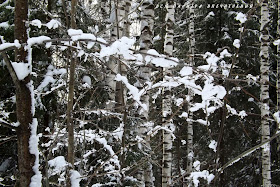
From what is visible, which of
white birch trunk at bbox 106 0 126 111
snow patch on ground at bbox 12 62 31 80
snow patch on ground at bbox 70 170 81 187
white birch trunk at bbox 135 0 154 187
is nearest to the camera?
snow patch on ground at bbox 12 62 31 80

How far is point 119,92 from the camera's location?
2465 millimetres

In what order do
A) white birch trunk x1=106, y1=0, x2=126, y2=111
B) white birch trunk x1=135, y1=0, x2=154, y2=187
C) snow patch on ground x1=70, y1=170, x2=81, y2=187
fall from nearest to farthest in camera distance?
snow patch on ground x1=70, y1=170, x2=81, y2=187
white birch trunk x1=106, y1=0, x2=126, y2=111
white birch trunk x1=135, y1=0, x2=154, y2=187

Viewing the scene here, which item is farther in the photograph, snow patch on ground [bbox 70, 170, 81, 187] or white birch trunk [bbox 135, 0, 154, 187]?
white birch trunk [bbox 135, 0, 154, 187]

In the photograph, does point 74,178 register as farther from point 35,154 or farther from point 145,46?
point 145,46

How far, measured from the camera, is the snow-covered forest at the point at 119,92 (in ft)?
4.20

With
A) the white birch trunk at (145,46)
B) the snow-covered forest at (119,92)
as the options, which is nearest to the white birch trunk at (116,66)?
the snow-covered forest at (119,92)

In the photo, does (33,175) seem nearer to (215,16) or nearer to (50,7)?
(50,7)

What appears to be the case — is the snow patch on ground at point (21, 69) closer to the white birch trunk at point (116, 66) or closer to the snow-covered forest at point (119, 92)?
the snow-covered forest at point (119, 92)

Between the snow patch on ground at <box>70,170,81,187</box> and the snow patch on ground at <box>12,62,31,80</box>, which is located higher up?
the snow patch on ground at <box>12,62,31,80</box>

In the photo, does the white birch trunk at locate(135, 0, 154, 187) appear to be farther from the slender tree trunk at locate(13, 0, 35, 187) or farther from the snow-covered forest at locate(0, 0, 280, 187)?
the slender tree trunk at locate(13, 0, 35, 187)

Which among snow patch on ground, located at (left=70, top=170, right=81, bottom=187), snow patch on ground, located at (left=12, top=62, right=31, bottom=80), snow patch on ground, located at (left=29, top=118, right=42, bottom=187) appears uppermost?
snow patch on ground, located at (left=12, top=62, right=31, bottom=80)

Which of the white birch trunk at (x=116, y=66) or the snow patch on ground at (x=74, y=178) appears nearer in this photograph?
the snow patch on ground at (x=74, y=178)

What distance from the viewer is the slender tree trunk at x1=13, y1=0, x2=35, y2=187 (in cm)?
126

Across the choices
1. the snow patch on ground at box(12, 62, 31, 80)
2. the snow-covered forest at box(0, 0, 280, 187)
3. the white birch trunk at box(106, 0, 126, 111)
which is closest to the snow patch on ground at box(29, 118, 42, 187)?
the snow-covered forest at box(0, 0, 280, 187)
